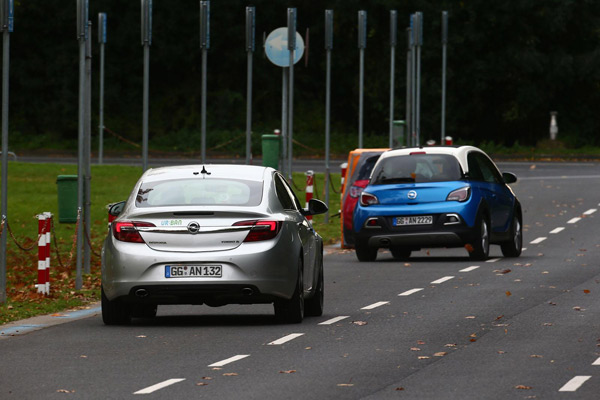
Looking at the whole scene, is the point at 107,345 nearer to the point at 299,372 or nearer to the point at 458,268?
the point at 299,372

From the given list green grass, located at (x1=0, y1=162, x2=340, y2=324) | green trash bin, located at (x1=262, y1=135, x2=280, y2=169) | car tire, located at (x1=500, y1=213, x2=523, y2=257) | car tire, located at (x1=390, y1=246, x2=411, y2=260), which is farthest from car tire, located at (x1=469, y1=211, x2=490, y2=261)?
green trash bin, located at (x1=262, y1=135, x2=280, y2=169)

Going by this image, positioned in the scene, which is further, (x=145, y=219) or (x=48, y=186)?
(x=48, y=186)

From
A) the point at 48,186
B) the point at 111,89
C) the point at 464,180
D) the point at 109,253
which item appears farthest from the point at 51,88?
the point at 109,253

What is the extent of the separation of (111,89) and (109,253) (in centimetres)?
5731

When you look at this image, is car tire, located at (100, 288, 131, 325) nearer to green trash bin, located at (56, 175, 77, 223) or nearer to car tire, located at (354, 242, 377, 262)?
car tire, located at (354, 242, 377, 262)

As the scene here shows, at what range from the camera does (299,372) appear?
1110 centimetres

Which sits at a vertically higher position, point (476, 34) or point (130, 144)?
point (476, 34)

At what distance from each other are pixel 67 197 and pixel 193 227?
14.2 m

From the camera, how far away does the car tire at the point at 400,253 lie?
78.1 feet

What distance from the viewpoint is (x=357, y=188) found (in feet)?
80.3

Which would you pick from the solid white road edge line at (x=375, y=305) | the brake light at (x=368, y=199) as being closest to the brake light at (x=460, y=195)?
the brake light at (x=368, y=199)

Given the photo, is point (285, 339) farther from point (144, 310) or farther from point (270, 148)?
point (270, 148)

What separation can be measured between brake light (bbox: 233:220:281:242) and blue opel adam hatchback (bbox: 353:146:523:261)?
813 cm

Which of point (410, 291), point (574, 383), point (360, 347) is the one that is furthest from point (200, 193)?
point (574, 383)
